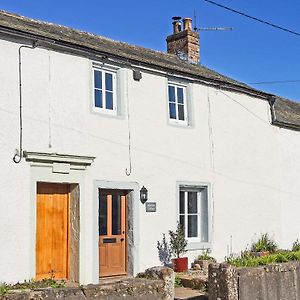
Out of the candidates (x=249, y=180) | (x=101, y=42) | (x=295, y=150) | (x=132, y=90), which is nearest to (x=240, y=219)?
(x=249, y=180)

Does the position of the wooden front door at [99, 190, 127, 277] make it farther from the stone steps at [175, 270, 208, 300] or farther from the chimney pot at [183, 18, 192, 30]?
the chimney pot at [183, 18, 192, 30]

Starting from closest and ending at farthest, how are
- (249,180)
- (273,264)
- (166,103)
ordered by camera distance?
(273,264) < (166,103) < (249,180)

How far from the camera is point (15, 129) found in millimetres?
11328

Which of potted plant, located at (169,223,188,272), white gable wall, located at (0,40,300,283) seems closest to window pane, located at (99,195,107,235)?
white gable wall, located at (0,40,300,283)

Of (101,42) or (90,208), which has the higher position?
(101,42)

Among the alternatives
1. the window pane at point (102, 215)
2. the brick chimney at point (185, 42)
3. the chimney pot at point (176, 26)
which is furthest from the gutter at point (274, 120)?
the window pane at point (102, 215)

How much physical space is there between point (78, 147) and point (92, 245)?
7.24 ft

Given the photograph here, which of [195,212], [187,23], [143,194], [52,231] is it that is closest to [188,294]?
[143,194]

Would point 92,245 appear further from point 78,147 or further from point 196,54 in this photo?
point 196,54

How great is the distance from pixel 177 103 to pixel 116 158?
283 cm

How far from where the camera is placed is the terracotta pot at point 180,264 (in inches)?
541

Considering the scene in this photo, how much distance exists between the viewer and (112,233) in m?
13.3

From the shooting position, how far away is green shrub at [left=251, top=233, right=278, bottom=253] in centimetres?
1643

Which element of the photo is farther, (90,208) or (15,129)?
(90,208)
